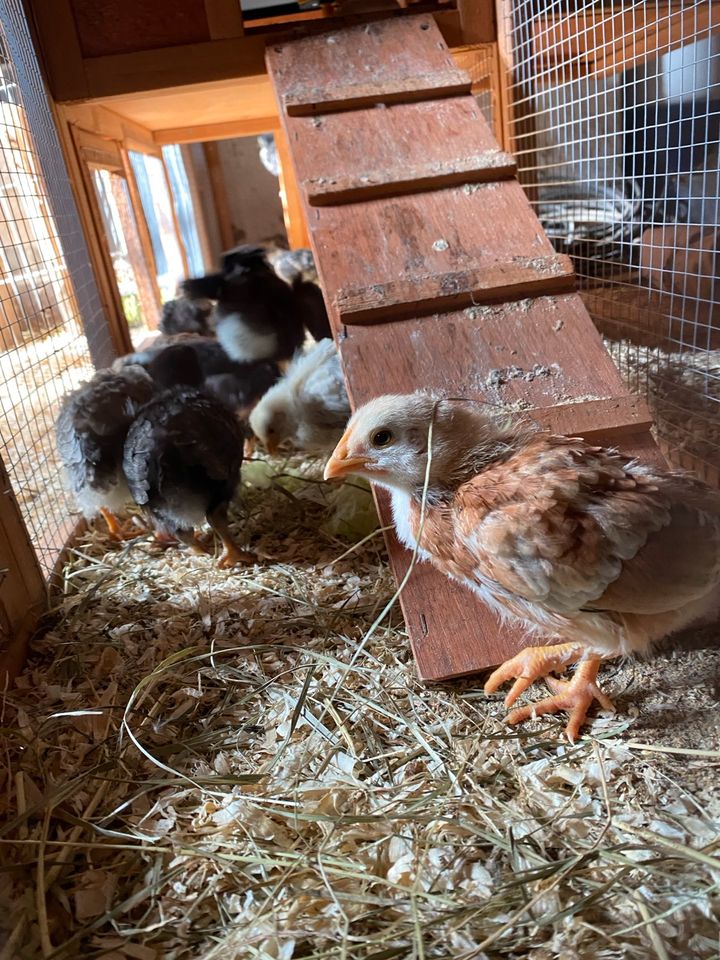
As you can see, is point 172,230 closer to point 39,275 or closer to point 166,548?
point 39,275

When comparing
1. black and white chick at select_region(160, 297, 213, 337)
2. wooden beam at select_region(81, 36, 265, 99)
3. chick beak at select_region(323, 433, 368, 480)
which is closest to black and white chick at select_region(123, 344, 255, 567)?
chick beak at select_region(323, 433, 368, 480)

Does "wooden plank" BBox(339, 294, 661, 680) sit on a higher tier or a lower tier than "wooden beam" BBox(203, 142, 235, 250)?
lower

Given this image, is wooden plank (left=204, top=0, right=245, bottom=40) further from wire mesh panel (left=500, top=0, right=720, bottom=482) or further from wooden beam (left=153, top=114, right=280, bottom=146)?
wooden beam (left=153, top=114, right=280, bottom=146)

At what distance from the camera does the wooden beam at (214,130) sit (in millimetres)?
5660

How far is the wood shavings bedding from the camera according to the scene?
1314 mm

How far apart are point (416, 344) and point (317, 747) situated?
1.29 metres

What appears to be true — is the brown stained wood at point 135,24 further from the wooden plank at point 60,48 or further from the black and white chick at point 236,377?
the black and white chick at point 236,377

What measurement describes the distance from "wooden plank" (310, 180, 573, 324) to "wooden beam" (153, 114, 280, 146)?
3.71 metres

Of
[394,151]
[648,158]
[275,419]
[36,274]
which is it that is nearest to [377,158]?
[394,151]

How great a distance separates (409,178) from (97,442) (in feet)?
5.41

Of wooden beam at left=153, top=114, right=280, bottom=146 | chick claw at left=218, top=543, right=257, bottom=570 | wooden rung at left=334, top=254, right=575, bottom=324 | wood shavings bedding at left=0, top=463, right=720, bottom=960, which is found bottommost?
wood shavings bedding at left=0, top=463, right=720, bottom=960

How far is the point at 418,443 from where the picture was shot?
1728mm

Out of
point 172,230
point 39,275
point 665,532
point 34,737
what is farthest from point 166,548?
point 172,230

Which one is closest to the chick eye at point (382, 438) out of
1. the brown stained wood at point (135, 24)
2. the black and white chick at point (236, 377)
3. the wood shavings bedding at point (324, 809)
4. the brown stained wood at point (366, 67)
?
the wood shavings bedding at point (324, 809)
